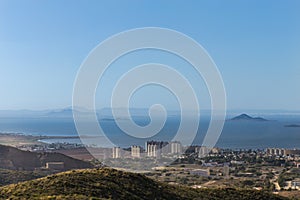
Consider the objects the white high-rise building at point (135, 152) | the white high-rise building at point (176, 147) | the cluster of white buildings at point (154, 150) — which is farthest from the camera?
the white high-rise building at point (135, 152)

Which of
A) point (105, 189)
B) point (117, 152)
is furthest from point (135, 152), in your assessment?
point (105, 189)

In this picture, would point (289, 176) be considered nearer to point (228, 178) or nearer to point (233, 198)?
point (228, 178)

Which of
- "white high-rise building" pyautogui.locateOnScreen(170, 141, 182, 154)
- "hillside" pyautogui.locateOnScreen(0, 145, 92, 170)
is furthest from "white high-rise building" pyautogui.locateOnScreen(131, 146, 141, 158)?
"hillside" pyautogui.locateOnScreen(0, 145, 92, 170)

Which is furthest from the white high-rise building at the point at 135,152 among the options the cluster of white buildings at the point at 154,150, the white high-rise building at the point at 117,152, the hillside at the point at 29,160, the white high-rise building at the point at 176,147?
the hillside at the point at 29,160

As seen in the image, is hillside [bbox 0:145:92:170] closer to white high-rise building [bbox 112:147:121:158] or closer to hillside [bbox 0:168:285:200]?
white high-rise building [bbox 112:147:121:158]

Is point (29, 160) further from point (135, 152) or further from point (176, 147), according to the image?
point (176, 147)

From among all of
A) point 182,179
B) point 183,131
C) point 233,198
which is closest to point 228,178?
point 182,179

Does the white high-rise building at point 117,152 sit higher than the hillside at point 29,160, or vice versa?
the white high-rise building at point 117,152

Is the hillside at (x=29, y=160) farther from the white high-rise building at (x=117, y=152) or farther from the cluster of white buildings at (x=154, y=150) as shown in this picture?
the cluster of white buildings at (x=154, y=150)
